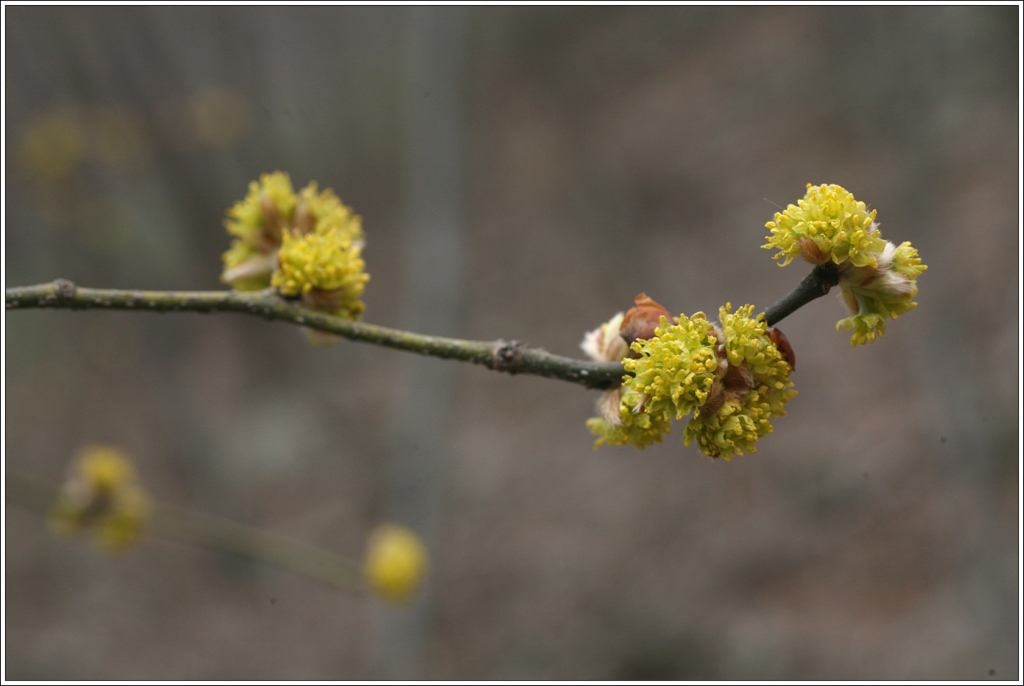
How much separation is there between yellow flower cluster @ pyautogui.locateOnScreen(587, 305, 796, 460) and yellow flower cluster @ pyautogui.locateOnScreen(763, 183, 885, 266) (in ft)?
0.32

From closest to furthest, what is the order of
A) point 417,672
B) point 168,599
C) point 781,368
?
point 781,368 → point 417,672 → point 168,599

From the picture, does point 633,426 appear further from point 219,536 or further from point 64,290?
point 219,536

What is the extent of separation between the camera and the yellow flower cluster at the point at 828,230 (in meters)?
0.73

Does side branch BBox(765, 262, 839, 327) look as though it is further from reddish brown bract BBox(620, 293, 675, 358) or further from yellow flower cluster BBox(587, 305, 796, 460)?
reddish brown bract BBox(620, 293, 675, 358)

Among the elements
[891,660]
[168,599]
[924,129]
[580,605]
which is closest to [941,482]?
[891,660]

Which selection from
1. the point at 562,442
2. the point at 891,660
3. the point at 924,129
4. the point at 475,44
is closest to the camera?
→ the point at 924,129

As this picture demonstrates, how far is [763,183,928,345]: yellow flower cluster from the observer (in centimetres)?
73

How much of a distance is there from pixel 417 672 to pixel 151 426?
11.1 feet

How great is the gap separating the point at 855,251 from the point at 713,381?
218 millimetres

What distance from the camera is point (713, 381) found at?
774 millimetres

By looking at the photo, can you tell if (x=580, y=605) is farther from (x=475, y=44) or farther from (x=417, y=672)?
(x=475, y=44)

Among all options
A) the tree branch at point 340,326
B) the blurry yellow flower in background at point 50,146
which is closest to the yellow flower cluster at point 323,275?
the tree branch at point 340,326

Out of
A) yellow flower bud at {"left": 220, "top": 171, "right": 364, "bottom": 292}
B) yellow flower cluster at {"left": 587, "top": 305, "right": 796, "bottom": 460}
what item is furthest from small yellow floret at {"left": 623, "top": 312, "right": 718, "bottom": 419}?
yellow flower bud at {"left": 220, "top": 171, "right": 364, "bottom": 292}

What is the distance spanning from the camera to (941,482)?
11.1 ft
